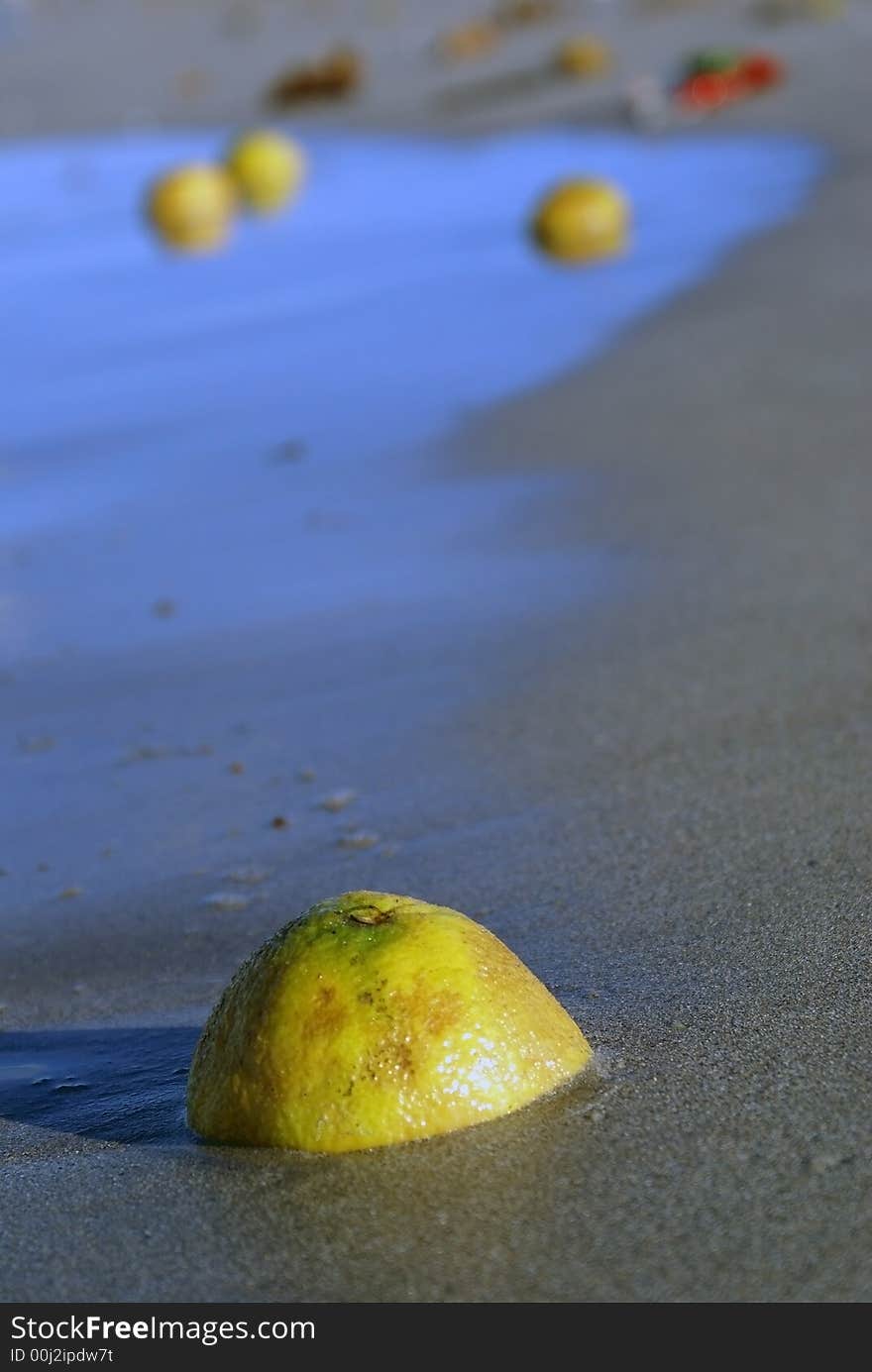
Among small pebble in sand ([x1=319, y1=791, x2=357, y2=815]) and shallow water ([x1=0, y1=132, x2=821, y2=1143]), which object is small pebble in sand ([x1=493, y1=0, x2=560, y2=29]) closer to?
shallow water ([x1=0, y1=132, x2=821, y2=1143])

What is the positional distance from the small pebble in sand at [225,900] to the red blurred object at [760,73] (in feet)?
44.7

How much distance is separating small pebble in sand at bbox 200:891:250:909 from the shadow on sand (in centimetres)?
47

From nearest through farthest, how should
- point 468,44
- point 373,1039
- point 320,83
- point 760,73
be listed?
1. point 373,1039
2. point 760,73
3. point 320,83
4. point 468,44

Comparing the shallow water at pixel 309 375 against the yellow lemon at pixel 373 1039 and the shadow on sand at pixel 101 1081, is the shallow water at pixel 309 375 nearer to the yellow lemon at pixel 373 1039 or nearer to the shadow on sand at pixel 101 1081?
the shadow on sand at pixel 101 1081

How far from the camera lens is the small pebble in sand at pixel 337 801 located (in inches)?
156

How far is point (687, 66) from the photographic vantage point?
16859mm

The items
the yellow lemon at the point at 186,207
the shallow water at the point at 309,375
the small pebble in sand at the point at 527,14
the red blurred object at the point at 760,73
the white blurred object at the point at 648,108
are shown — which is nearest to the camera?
the shallow water at the point at 309,375

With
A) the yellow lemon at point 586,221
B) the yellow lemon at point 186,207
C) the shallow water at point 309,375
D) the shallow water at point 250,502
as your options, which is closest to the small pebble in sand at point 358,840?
the shallow water at point 250,502

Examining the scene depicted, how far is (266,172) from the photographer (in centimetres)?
1529

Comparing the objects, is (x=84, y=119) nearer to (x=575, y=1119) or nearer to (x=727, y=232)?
(x=727, y=232)

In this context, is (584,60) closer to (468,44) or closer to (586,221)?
(468,44)

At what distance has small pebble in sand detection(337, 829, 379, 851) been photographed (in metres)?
3.75

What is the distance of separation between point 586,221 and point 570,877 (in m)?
8.12

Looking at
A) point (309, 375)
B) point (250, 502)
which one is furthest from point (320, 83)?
point (250, 502)
